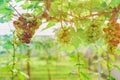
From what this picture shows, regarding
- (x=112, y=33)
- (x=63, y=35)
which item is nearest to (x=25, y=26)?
(x=63, y=35)

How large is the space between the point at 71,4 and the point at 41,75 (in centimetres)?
320

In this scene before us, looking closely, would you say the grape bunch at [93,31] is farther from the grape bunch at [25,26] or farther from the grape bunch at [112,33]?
the grape bunch at [25,26]

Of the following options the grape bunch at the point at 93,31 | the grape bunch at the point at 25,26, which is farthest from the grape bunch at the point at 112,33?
the grape bunch at the point at 25,26

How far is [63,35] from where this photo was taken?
0.91 m

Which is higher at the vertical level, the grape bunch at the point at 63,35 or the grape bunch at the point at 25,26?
the grape bunch at the point at 25,26

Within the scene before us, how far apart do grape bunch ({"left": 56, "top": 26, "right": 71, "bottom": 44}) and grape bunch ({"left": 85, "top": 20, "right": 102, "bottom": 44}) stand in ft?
0.17

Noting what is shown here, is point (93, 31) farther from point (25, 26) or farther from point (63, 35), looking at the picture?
point (25, 26)

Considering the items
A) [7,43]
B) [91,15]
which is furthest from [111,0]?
[7,43]

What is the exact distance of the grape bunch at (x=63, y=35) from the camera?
35.8 inches

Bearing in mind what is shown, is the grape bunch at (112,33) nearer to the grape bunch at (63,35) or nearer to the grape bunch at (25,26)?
the grape bunch at (63,35)

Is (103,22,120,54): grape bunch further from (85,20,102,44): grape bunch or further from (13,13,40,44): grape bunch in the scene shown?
(13,13,40,44): grape bunch

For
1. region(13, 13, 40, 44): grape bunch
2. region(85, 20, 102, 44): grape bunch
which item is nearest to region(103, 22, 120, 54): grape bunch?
region(85, 20, 102, 44): grape bunch

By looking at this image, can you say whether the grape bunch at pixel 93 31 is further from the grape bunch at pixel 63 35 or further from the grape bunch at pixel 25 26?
the grape bunch at pixel 25 26

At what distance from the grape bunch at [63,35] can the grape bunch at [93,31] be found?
0.05m
